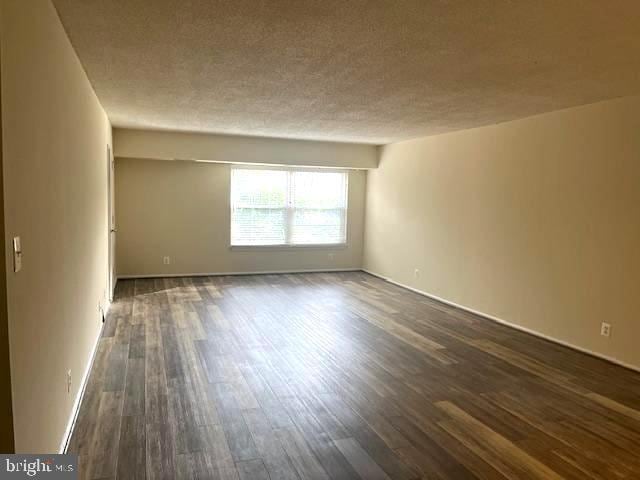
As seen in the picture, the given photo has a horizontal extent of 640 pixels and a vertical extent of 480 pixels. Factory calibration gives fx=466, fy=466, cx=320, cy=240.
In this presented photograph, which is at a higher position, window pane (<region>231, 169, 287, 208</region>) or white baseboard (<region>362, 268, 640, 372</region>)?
window pane (<region>231, 169, 287, 208</region>)

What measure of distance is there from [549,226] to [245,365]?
127 inches

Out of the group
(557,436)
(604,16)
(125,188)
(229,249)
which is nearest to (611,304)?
(557,436)

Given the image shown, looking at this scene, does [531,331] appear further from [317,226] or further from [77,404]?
[317,226]

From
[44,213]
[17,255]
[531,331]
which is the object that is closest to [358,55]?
[44,213]

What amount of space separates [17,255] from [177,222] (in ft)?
20.0

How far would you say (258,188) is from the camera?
793cm

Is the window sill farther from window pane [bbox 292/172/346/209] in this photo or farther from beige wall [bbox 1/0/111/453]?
beige wall [bbox 1/0/111/453]

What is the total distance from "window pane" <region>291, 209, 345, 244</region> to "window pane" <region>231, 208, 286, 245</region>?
250mm

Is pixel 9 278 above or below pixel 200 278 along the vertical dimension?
above

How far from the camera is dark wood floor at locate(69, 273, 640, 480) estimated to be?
2441 millimetres

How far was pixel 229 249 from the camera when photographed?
787cm

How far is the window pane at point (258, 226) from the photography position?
25.9 feet

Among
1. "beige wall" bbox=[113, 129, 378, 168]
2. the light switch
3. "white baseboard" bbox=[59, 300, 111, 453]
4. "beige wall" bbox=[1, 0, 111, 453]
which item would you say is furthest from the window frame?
the light switch

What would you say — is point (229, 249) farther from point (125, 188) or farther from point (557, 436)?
point (557, 436)
